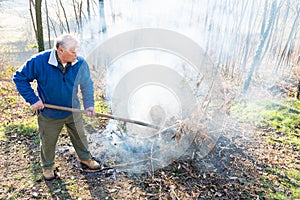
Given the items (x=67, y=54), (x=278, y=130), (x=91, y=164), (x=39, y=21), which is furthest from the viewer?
(x=39, y=21)

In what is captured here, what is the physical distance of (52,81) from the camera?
2.73 metres

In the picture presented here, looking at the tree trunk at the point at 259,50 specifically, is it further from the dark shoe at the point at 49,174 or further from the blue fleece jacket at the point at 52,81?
the dark shoe at the point at 49,174

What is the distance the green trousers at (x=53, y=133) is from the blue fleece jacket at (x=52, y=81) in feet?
0.32

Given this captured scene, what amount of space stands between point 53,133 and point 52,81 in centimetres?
71

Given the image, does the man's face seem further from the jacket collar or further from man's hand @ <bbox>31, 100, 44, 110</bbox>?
man's hand @ <bbox>31, 100, 44, 110</bbox>

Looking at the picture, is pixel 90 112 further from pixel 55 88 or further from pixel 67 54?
pixel 67 54

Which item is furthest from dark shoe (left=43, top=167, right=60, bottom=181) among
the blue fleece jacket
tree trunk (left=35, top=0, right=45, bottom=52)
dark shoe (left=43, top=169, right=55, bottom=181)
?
tree trunk (left=35, top=0, right=45, bottom=52)

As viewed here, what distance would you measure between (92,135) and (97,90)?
1814 millimetres

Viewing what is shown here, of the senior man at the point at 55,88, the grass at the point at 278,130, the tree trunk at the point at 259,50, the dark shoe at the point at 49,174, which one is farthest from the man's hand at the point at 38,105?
the tree trunk at the point at 259,50

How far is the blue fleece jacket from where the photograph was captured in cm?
265

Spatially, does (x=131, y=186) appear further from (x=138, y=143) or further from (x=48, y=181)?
(x=48, y=181)

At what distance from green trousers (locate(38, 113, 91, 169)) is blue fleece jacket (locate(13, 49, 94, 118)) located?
99 millimetres

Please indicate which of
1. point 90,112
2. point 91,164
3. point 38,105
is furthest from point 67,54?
point 91,164

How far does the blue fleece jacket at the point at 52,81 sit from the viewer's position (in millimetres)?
2646
